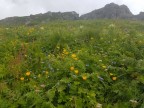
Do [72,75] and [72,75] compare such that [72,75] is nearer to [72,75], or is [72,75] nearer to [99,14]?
[72,75]

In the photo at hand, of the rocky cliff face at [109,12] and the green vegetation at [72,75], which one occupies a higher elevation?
the green vegetation at [72,75]

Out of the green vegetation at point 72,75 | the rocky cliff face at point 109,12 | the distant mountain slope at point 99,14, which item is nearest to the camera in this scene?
the green vegetation at point 72,75

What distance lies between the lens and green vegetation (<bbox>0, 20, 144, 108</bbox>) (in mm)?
5301

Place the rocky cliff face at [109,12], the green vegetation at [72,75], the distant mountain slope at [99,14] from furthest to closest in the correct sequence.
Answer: the rocky cliff face at [109,12] → the distant mountain slope at [99,14] → the green vegetation at [72,75]

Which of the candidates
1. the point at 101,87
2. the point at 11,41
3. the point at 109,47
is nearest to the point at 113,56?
the point at 109,47

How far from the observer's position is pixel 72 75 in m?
5.60

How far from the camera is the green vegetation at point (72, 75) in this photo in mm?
5301

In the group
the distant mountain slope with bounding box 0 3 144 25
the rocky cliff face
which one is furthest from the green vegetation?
the rocky cliff face

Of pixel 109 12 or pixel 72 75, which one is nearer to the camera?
pixel 72 75

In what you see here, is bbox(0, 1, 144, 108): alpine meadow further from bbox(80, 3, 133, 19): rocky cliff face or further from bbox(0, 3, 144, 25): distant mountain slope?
bbox(80, 3, 133, 19): rocky cliff face

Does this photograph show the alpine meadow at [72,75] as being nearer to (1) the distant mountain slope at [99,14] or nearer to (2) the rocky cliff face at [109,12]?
(1) the distant mountain slope at [99,14]

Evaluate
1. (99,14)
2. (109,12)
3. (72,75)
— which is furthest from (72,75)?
(99,14)

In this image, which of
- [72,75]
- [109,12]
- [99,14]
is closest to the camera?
[72,75]

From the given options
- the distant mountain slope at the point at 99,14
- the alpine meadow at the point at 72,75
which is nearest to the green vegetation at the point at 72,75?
the alpine meadow at the point at 72,75
